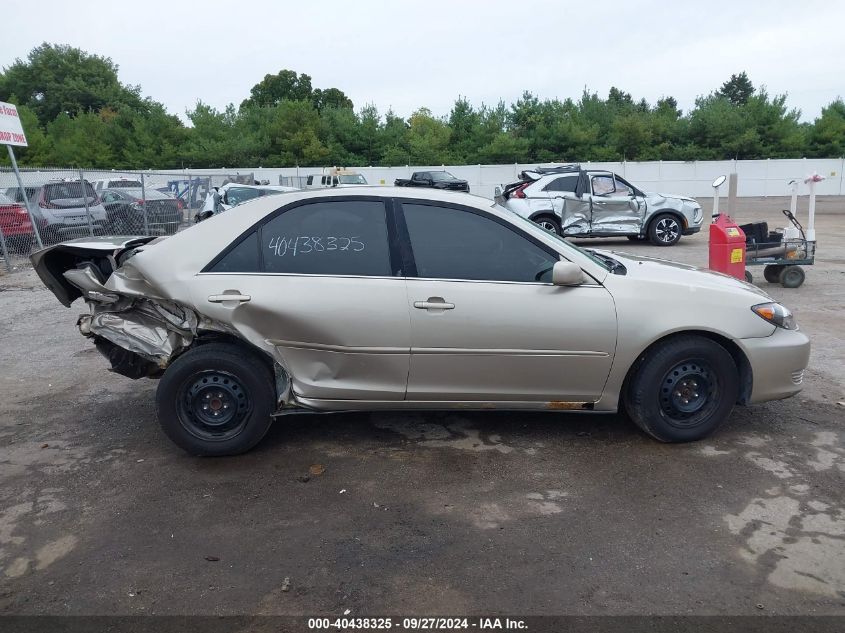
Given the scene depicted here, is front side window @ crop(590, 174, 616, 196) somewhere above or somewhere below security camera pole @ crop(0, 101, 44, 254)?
below

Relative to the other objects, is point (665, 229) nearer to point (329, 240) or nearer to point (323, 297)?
point (329, 240)

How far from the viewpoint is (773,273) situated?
1041 cm

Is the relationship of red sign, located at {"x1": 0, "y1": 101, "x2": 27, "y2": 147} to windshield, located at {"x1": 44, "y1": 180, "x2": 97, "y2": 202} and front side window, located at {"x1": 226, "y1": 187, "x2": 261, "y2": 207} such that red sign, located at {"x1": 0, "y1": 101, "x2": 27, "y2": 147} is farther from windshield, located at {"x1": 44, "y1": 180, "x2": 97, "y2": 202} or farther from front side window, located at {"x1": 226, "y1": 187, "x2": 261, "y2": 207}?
front side window, located at {"x1": 226, "y1": 187, "x2": 261, "y2": 207}

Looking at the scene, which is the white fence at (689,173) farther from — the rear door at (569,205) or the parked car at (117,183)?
the rear door at (569,205)

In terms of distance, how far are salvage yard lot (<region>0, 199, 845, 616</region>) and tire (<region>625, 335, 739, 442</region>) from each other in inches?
6.6

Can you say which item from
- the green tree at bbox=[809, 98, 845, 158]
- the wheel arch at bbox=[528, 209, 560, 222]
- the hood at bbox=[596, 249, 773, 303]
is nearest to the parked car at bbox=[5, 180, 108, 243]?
the wheel arch at bbox=[528, 209, 560, 222]

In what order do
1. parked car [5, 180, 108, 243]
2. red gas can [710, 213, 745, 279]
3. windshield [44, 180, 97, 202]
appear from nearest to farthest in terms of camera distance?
1. red gas can [710, 213, 745, 279]
2. parked car [5, 180, 108, 243]
3. windshield [44, 180, 97, 202]

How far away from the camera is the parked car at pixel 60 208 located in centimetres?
1452

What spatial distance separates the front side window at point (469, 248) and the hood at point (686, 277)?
719 millimetres

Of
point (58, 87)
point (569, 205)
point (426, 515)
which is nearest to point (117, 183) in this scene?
point (569, 205)

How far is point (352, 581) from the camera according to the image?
3.09 m

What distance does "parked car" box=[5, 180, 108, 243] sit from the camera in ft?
47.6

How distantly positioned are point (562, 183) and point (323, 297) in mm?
Answer: 12115

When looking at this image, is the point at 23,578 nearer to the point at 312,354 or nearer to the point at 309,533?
the point at 309,533
